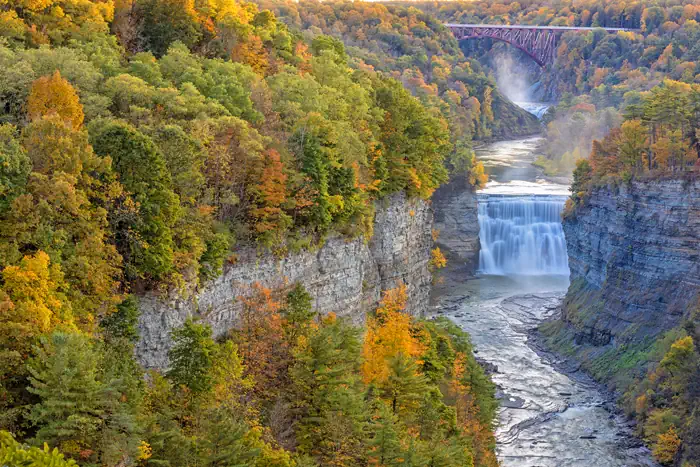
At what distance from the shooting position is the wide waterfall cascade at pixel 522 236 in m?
100

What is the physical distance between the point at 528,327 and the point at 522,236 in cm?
1952

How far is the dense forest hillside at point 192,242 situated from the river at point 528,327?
7615 mm

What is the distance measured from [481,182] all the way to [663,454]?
187 feet

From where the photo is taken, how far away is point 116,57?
157 ft

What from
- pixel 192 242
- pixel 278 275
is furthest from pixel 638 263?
pixel 192 242

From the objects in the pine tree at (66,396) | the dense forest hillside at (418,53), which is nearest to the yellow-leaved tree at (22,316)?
the pine tree at (66,396)

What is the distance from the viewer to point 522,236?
333ft

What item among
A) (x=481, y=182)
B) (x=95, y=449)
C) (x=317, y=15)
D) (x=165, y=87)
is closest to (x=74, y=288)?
(x=95, y=449)

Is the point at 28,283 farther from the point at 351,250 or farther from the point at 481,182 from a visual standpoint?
the point at 481,182

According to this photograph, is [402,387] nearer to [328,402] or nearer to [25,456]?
[328,402]

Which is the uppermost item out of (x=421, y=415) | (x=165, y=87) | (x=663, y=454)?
(x=165, y=87)

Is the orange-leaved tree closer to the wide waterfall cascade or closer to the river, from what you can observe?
the river

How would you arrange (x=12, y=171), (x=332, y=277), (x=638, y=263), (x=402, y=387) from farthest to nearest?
(x=638, y=263), (x=332, y=277), (x=402, y=387), (x=12, y=171)

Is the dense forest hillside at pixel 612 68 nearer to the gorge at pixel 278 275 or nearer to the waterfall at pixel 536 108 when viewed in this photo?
the waterfall at pixel 536 108
